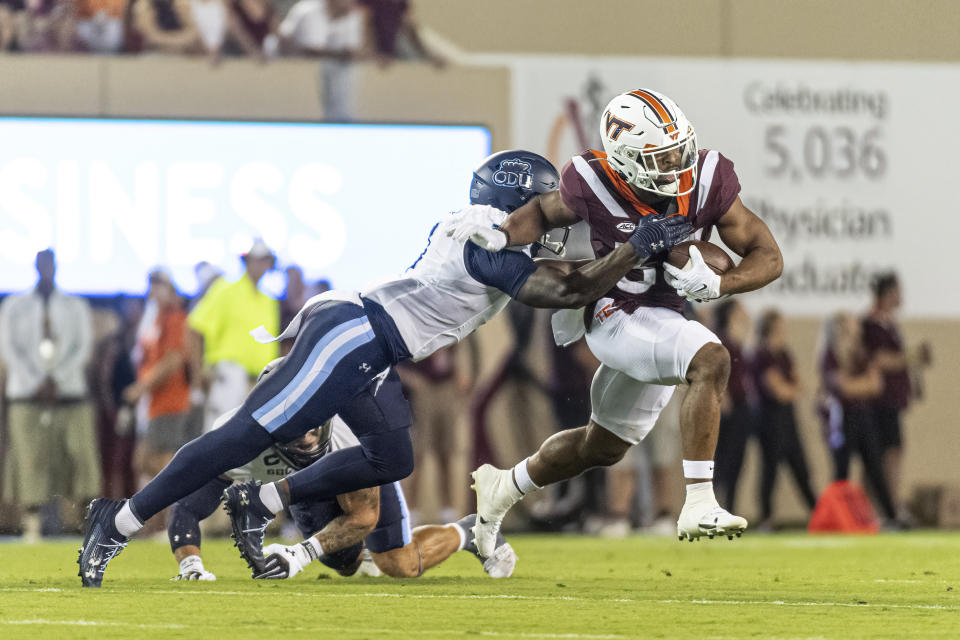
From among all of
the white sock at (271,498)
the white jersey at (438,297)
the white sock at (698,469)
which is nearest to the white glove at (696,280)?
the white sock at (698,469)

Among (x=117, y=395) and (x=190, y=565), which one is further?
(x=117, y=395)

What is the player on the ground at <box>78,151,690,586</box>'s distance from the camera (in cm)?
611

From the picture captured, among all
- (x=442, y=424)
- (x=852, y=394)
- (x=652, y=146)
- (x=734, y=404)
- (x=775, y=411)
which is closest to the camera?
(x=652, y=146)

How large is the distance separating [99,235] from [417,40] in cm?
295

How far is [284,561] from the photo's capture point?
6.56m

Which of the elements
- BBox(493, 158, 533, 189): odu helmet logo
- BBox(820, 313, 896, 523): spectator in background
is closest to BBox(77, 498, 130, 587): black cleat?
BBox(493, 158, 533, 189): odu helmet logo

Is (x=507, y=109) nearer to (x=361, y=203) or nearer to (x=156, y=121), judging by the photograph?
(x=361, y=203)

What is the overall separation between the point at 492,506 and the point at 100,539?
5.43 feet

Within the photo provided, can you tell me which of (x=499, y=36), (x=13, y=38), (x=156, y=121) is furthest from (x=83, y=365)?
(x=499, y=36)

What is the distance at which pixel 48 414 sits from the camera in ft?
36.2

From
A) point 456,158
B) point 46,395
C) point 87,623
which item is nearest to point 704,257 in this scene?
point 87,623

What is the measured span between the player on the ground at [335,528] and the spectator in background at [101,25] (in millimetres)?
6098

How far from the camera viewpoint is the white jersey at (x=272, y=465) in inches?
275

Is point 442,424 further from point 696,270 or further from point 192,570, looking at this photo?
point 696,270
